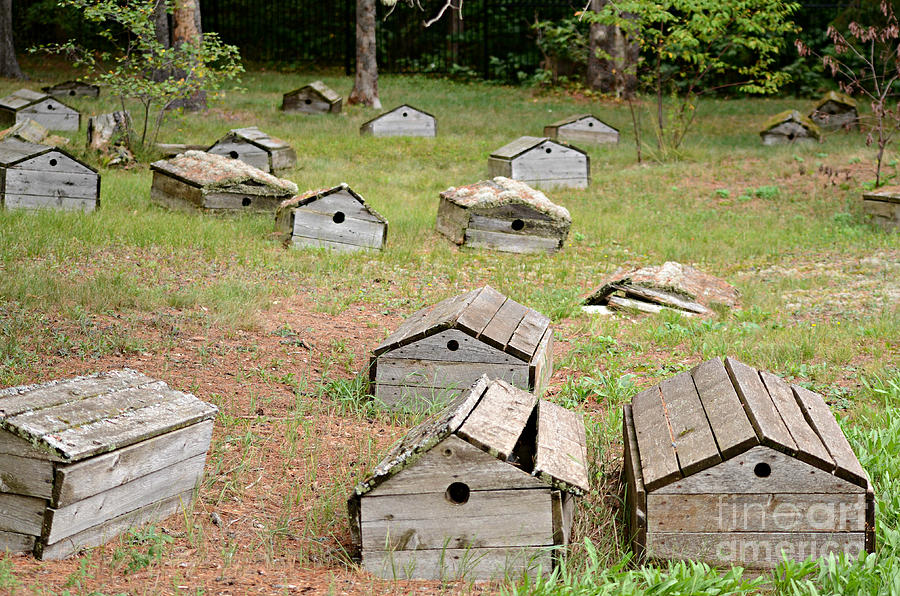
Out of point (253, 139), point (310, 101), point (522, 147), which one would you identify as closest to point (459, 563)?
point (522, 147)

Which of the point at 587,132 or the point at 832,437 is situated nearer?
the point at 832,437

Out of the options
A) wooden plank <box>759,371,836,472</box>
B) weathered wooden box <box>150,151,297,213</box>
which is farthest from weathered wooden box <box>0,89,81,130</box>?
wooden plank <box>759,371,836,472</box>

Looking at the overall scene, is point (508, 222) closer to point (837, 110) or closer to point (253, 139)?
point (253, 139)

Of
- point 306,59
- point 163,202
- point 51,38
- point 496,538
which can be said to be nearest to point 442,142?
point 163,202

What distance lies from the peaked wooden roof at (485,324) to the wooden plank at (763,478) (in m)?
1.70

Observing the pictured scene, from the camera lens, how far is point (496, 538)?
3.55m

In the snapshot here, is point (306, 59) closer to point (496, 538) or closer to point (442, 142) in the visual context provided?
point (442, 142)

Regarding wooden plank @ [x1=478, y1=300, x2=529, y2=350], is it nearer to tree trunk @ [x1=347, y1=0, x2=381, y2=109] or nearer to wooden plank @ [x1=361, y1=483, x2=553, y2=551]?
wooden plank @ [x1=361, y1=483, x2=553, y2=551]

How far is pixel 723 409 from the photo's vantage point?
3896 millimetres

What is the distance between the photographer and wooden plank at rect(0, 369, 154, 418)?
3.63 meters

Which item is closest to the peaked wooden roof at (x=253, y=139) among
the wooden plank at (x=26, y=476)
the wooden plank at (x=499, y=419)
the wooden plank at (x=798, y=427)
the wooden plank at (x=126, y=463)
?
the wooden plank at (x=126, y=463)

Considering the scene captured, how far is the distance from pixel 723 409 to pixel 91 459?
2.71 metres

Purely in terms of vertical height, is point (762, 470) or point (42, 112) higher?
point (762, 470)

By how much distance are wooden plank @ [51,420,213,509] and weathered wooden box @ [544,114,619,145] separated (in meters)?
14.9
